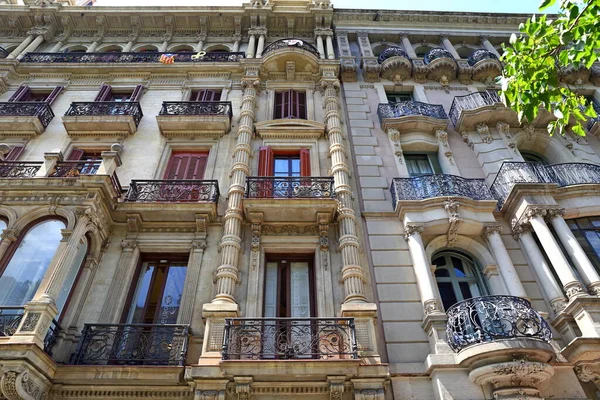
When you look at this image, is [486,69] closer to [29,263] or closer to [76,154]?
[76,154]

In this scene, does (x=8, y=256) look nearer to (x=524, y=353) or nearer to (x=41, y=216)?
(x=41, y=216)

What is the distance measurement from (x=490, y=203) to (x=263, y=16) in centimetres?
1299

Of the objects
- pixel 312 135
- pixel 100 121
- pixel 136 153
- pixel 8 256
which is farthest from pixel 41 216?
pixel 312 135

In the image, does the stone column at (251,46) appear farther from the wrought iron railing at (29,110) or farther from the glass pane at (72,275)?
the glass pane at (72,275)

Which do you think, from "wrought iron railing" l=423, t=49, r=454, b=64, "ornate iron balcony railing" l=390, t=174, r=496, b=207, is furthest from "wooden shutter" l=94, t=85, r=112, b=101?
"wrought iron railing" l=423, t=49, r=454, b=64

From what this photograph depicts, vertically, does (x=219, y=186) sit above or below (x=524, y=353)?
above

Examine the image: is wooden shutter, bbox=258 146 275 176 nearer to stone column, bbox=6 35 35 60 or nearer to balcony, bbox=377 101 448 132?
balcony, bbox=377 101 448 132

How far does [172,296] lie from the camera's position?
9.35 metres

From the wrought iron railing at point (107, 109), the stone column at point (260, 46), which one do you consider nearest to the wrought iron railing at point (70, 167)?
the wrought iron railing at point (107, 109)

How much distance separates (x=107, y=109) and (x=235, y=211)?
665cm

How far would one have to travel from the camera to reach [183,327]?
827 centimetres

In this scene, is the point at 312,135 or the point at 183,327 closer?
the point at 183,327

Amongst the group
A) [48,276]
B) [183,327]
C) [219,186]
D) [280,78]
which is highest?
[280,78]

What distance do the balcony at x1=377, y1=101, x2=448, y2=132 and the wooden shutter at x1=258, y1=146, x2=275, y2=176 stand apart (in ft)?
12.4
